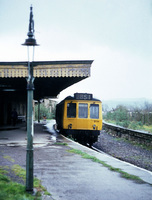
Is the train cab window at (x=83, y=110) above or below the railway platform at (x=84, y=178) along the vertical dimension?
above

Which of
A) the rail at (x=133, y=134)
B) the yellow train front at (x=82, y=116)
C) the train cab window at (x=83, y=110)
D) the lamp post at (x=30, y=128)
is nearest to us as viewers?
the lamp post at (x=30, y=128)

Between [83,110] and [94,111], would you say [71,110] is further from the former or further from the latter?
[94,111]

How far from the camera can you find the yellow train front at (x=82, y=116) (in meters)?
16.3

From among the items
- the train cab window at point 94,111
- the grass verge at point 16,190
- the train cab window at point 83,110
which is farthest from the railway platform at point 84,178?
the train cab window at point 94,111

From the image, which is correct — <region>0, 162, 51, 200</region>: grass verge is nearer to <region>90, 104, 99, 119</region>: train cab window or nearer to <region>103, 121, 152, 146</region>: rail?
<region>90, 104, 99, 119</region>: train cab window

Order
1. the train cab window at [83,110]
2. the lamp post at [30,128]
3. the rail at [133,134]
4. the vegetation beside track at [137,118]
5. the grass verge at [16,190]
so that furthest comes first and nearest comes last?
the vegetation beside track at [137,118] → the rail at [133,134] → the train cab window at [83,110] → the lamp post at [30,128] → the grass verge at [16,190]

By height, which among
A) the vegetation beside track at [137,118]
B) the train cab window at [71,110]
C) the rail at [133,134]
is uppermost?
the train cab window at [71,110]

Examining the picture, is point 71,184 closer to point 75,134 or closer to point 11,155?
point 11,155

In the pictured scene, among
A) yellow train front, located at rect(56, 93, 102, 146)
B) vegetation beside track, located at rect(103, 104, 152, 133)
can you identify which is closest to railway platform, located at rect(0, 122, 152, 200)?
yellow train front, located at rect(56, 93, 102, 146)

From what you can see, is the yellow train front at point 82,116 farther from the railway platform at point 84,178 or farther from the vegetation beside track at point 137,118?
the vegetation beside track at point 137,118

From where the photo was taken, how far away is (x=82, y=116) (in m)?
16.4

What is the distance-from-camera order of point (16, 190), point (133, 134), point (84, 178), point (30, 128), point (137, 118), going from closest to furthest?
point (16, 190) → point (30, 128) → point (84, 178) → point (133, 134) → point (137, 118)

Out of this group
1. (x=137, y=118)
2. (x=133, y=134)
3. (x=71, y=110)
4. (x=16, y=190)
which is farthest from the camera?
(x=137, y=118)

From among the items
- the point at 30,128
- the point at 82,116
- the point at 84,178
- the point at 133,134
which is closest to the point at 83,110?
the point at 82,116
